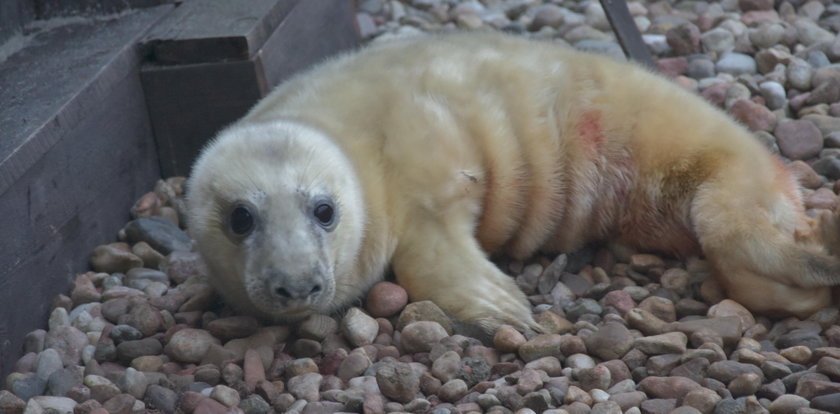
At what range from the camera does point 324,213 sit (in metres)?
3.14

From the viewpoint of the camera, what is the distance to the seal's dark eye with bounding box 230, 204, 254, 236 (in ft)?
10.0

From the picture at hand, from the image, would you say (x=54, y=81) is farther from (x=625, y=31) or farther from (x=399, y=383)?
(x=625, y=31)

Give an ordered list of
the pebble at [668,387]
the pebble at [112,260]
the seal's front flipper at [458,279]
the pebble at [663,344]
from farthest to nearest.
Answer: the pebble at [112,260]
the seal's front flipper at [458,279]
the pebble at [663,344]
the pebble at [668,387]

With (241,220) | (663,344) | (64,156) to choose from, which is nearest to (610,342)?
(663,344)

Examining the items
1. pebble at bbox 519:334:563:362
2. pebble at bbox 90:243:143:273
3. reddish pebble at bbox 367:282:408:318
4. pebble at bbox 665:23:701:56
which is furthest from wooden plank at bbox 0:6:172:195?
pebble at bbox 665:23:701:56

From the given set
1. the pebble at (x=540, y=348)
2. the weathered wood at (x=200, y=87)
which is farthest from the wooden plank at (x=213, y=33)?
the pebble at (x=540, y=348)

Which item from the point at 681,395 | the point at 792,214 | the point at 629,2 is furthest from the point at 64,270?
the point at 629,2

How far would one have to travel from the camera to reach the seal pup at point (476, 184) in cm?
306

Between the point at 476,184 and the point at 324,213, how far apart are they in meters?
0.49

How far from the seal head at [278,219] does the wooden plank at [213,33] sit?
789 mm

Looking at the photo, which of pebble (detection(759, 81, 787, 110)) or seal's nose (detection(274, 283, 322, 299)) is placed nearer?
seal's nose (detection(274, 283, 322, 299))

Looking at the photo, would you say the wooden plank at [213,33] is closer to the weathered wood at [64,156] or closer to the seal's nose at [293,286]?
the weathered wood at [64,156]

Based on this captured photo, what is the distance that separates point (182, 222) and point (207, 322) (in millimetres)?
856

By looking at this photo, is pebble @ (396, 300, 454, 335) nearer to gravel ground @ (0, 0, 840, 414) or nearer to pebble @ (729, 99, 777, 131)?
gravel ground @ (0, 0, 840, 414)
